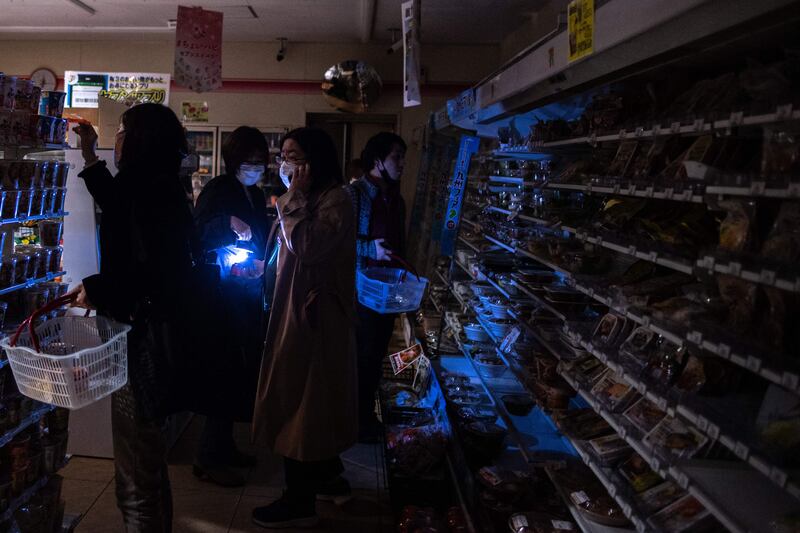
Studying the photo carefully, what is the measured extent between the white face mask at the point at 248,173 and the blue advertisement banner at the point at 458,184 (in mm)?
1466

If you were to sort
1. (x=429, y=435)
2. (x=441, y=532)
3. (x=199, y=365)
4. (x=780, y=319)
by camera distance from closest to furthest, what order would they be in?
(x=780, y=319), (x=199, y=365), (x=441, y=532), (x=429, y=435)

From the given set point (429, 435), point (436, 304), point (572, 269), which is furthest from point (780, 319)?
point (436, 304)

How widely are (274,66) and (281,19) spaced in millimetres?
1497

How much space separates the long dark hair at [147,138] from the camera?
2277 millimetres

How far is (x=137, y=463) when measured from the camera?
2357 millimetres

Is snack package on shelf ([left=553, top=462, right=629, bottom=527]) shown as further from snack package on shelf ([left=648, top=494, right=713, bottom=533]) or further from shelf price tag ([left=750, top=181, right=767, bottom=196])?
shelf price tag ([left=750, top=181, right=767, bottom=196])

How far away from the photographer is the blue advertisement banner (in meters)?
4.34

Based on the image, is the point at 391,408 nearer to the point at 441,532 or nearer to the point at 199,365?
the point at 441,532

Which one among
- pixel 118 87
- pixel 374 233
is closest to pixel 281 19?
pixel 118 87

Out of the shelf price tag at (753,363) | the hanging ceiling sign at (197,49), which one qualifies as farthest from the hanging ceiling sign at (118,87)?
the shelf price tag at (753,363)

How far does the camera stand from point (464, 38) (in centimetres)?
820

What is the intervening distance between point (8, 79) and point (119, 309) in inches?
45.4

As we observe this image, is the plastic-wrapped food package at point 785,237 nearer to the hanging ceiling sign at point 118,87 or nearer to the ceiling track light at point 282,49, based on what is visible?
the hanging ceiling sign at point 118,87

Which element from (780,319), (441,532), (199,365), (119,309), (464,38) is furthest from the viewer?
(464,38)
